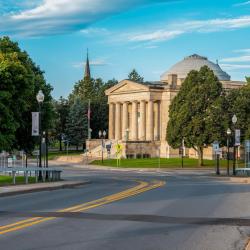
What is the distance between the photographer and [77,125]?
118938mm

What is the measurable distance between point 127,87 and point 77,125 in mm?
12874

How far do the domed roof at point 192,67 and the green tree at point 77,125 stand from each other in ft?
63.3

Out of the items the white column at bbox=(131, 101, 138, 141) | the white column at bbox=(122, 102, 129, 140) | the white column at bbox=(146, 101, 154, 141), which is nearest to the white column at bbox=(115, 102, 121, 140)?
the white column at bbox=(122, 102, 129, 140)

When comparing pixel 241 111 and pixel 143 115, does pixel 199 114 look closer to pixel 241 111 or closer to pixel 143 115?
pixel 241 111

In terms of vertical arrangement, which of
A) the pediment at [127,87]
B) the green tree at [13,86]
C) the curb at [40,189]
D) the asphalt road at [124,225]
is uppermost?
the pediment at [127,87]

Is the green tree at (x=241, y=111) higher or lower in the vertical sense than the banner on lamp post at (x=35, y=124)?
higher

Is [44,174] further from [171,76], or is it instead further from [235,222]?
[171,76]

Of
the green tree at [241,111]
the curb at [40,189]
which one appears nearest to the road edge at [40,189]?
the curb at [40,189]

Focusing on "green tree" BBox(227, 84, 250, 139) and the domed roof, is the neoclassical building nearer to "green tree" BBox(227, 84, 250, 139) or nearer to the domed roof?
the domed roof

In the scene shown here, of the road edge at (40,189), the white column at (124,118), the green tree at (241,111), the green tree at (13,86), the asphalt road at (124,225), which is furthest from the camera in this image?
the white column at (124,118)

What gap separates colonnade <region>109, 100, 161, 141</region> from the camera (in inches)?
4360

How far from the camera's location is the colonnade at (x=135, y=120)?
111 m

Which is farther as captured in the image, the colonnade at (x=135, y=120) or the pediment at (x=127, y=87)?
the colonnade at (x=135, y=120)

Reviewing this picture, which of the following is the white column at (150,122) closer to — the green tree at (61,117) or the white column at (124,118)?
the white column at (124,118)
